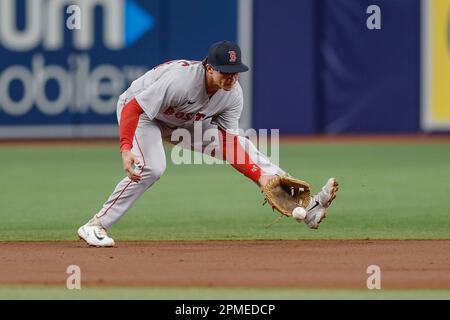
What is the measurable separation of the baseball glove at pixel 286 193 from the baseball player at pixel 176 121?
57 millimetres

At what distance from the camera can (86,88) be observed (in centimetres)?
1834

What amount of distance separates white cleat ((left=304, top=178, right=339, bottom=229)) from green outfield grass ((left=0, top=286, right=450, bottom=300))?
2101mm

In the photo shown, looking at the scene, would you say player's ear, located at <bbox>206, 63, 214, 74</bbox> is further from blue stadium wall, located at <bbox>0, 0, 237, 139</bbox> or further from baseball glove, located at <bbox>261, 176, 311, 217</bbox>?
blue stadium wall, located at <bbox>0, 0, 237, 139</bbox>

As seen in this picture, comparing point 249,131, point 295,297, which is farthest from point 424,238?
point 249,131

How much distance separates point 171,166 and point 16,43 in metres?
3.86

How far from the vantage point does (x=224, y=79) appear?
8508 mm

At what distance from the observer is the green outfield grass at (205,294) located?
22.0 feet

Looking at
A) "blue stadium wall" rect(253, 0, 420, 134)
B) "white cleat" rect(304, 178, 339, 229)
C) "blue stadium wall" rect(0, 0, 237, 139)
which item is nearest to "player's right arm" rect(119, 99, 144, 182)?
"white cleat" rect(304, 178, 339, 229)

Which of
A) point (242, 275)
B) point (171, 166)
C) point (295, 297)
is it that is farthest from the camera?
point (171, 166)

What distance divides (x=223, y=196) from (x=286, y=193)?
3.45m

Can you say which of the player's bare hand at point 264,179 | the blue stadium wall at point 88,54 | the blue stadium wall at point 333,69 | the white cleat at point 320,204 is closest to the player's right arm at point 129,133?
the player's bare hand at point 264,179

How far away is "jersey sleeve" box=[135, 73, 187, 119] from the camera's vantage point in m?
8.57

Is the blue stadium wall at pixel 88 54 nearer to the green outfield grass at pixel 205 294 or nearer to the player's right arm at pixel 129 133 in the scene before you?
the player's right arm at pixel 129 133

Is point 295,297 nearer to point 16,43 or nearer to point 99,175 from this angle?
point 99,175
